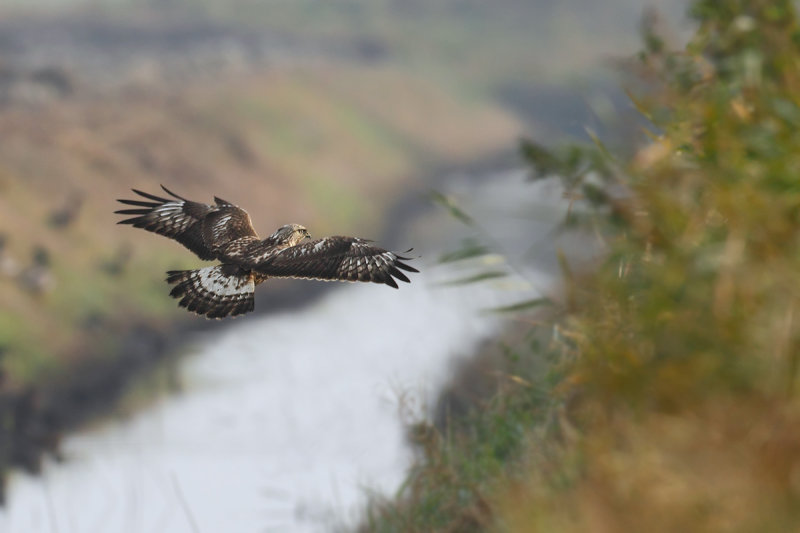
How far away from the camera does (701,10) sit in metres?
4.23

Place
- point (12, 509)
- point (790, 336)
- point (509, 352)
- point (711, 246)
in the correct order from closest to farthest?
point (790, 336)
point (711, 246)
point (509, 352)
point (12, 509)

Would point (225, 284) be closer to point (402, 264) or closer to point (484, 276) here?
point (402, 264)

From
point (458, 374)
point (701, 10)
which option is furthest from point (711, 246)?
point (458, 374)

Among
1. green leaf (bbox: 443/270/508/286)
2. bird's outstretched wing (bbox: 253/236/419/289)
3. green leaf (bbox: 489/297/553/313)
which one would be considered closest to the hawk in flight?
bird's outstretched wing (bbox: 253/236/419/289)

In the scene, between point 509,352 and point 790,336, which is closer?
point 790,336

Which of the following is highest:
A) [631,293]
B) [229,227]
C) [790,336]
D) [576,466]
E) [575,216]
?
[229,227]

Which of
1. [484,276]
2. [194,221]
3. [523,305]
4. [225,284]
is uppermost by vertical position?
[194,221]

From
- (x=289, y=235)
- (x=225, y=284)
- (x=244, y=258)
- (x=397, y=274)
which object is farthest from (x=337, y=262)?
(x=225, y=284)

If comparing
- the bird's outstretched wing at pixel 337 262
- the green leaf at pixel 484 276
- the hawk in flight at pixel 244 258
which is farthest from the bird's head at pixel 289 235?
the green leaf at pixel 484 276

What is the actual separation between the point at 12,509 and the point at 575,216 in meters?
7.29

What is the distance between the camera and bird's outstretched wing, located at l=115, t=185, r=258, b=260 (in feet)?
17.4

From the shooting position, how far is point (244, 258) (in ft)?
15.8

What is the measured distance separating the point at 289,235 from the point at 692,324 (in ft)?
9.17

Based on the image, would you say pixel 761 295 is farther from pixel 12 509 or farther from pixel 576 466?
pixel 12 509
